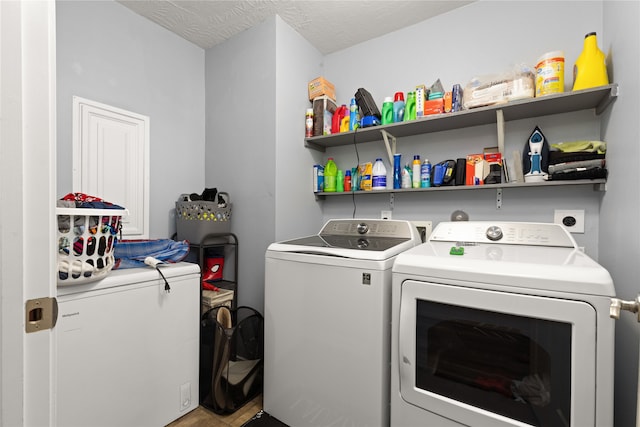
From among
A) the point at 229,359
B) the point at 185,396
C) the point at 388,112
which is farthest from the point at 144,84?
the point at 185,396

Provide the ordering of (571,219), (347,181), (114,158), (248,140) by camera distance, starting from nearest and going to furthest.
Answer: (571,219), (114,158), (248,140), (347,181)

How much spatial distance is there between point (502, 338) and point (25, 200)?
1384mm

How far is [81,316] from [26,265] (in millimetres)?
921

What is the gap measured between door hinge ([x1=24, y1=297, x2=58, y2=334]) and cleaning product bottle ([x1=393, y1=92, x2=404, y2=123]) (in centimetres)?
195

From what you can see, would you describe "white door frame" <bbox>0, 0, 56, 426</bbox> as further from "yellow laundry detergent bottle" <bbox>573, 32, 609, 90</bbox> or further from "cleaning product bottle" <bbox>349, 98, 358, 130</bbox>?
"yellow laundry detergent bottle" <bbox>573, 32, 609, 90</bbox>

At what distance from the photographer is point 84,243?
4.00 ft

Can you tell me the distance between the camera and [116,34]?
6.44ft

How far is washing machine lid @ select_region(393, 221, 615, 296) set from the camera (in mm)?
905

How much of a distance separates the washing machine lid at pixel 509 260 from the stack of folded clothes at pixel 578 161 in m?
0.31

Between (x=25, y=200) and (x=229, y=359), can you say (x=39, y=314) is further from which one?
(x=229, y=359)

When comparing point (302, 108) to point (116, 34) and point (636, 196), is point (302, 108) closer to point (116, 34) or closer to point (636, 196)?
point (116, 34)

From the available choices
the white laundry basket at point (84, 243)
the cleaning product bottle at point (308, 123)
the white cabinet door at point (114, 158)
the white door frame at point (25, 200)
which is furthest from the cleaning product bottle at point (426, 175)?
the white cabinet door at point (114, 158)

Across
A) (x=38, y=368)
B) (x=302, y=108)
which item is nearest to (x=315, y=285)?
(x=38, y=368)

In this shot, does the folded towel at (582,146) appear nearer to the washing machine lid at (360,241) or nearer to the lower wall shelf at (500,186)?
the lower wall shelf at (500,186)
